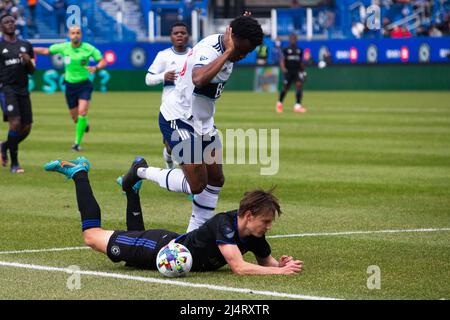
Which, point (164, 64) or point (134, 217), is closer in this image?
point (134, 217)

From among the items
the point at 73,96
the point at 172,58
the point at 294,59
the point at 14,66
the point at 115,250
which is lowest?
the point at 294,59

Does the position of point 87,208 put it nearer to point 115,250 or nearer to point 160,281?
point 115,250

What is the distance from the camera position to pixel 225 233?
343 inches

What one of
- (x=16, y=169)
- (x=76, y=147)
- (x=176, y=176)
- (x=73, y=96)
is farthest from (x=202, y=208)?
(x=73, y=96)

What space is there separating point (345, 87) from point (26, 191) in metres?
38.3

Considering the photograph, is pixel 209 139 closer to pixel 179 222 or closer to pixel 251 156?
pixel 179 222

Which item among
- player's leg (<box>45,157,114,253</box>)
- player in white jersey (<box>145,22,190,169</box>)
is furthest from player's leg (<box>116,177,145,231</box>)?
player in white jersey (<box>145,22,190,169</box>)

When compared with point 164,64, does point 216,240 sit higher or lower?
lower

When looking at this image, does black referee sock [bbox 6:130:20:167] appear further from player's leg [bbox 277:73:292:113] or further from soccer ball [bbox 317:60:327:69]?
soccer ball [bbox 317:60:327:69]

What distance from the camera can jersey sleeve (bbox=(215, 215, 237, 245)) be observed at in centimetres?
872

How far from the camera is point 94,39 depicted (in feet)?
191

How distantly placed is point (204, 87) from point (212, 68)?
0.65 m

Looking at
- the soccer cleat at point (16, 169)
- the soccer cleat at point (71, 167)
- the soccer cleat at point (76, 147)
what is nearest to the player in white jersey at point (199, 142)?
the soccer cleat at point (71, 167)

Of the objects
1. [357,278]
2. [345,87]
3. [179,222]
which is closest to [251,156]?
[179,222]
